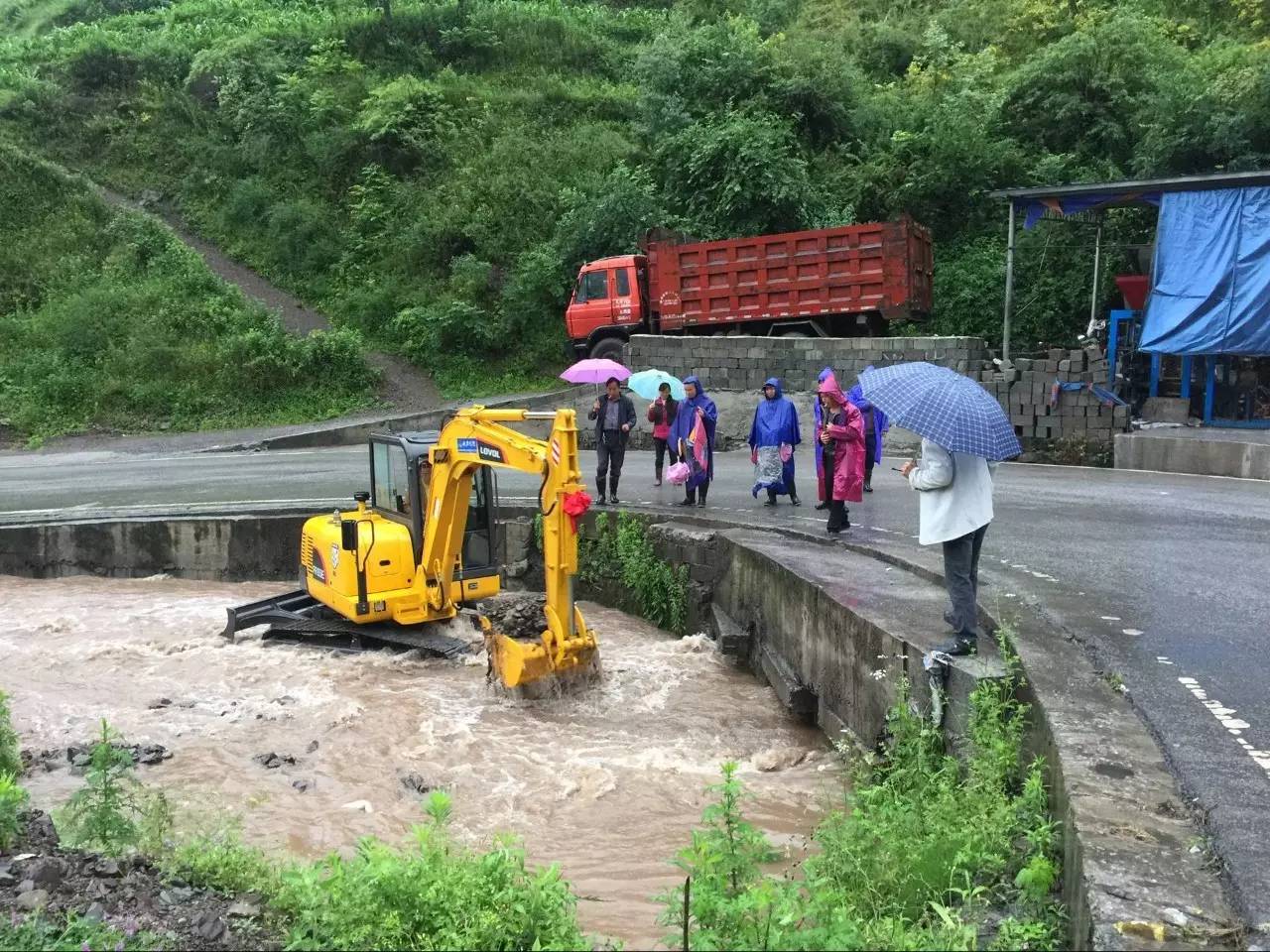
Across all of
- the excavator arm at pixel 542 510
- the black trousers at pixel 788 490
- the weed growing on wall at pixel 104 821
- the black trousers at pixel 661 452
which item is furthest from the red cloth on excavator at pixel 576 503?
the black trousers at pixel 661 452

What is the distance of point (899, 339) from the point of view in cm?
1844

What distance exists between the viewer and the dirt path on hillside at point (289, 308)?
83.5ft

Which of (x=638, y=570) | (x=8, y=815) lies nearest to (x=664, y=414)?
(x=638, y=570)

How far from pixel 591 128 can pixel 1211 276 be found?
19.6 m

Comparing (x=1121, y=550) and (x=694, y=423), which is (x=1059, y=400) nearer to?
(x=694, y=423)

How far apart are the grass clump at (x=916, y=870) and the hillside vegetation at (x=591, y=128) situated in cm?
1906

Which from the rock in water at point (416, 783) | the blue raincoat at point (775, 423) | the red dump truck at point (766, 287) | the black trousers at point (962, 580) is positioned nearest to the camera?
the black trousers at point (962, 580)

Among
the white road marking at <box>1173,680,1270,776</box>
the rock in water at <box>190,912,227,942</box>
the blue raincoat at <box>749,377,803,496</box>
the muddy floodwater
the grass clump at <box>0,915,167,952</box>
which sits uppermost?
the blue raincoat at <box>749,377,803,496</box>

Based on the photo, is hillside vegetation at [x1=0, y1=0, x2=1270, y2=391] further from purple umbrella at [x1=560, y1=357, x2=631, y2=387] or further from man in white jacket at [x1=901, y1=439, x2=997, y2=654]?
man in white jacket at [x1=901, y1=439, x2=997, y2=654]

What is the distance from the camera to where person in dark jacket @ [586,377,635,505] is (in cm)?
1331

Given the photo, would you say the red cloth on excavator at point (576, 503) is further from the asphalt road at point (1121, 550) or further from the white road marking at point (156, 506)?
the white road marking at point (156, 506)

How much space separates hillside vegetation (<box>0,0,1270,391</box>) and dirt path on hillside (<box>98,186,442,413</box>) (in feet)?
1.70

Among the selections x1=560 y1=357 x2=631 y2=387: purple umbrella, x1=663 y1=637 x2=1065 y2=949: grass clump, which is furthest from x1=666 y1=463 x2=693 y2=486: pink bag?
x1=663 y1=637 x2=1065 y2=949: grass clump

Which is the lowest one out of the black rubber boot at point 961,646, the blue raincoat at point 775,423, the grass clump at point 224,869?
the grass clump at point 224,869
